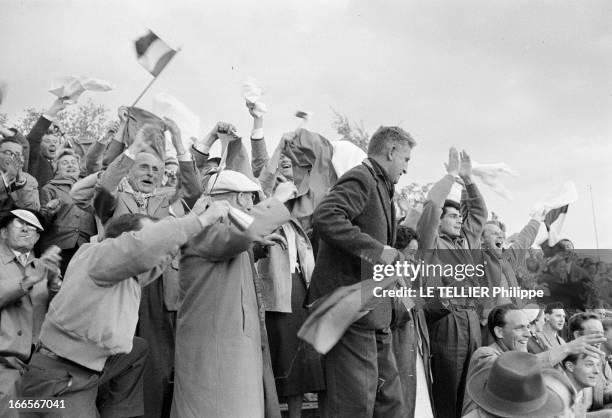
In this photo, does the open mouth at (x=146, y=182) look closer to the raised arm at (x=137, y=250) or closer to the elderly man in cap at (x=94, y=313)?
the elderly man in cap at (x=94, y=313)

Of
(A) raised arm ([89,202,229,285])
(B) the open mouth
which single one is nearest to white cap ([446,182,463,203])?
(B) the open mouth

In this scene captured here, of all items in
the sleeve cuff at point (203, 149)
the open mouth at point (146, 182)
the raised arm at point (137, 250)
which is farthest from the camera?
the sleeve cuff at point (203, 149)

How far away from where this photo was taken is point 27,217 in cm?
575

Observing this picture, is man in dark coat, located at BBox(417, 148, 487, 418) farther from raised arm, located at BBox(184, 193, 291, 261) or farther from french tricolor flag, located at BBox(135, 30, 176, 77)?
french tricolor flag, located at BBox(135, 30, 176, 77)

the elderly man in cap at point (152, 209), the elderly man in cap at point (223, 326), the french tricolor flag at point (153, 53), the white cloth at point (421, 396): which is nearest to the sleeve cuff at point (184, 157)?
the elderly man in cap at point (152, 209)

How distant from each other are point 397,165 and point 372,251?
30.7 inches

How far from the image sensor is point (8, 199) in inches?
241

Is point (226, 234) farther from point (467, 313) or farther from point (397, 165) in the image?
point (467, 313)

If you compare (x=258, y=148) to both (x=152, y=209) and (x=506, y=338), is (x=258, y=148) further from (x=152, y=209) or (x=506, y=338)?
(x=506, y=338)

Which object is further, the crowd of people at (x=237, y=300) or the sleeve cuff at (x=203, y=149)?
the sleeve cuff at (x=203, y=149)

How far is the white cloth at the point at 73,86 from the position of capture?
659 centimetres

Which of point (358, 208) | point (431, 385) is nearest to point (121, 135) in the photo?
point (358, 208)

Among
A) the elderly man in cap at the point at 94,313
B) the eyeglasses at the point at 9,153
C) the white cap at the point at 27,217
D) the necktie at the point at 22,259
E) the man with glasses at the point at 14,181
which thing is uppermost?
the eyeglasses at the point at 9,153

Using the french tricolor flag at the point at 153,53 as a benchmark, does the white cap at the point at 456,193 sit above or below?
above
